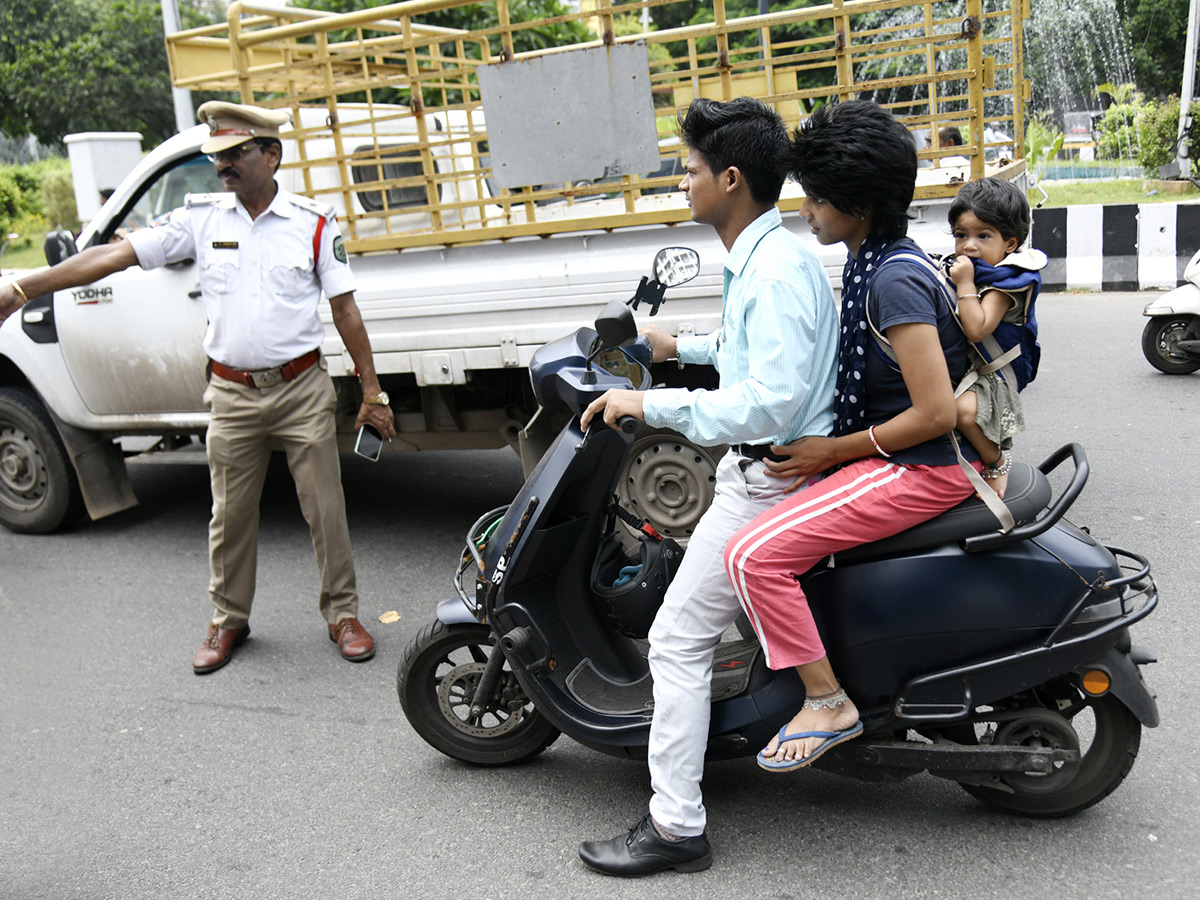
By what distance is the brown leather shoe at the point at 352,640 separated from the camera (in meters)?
4.18

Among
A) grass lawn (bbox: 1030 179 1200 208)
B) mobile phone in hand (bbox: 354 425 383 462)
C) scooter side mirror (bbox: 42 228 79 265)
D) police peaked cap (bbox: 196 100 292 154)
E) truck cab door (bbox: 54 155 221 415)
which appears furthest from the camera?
grass lawn (bbox: 1030 179 1200 208)

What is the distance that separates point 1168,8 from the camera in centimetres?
3141

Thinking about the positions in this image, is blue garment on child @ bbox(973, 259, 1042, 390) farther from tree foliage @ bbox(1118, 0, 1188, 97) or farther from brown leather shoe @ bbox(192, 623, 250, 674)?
tree foliage @ bbox(1118, 0, 1188, 97)

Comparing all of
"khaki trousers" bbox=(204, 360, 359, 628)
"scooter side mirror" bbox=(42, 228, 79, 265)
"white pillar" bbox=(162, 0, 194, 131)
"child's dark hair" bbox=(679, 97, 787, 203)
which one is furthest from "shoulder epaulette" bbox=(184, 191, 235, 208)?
"white pillar" bbox=(162, 0, 194, 131)

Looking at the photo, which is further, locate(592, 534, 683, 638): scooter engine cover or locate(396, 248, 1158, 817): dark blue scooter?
locate(592, 534, 683, 638): scooter engine cover

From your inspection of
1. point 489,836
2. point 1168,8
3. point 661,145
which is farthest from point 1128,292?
point 1168,8

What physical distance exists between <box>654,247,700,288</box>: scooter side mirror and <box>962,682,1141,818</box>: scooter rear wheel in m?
1.35

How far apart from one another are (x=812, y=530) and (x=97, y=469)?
4637mm

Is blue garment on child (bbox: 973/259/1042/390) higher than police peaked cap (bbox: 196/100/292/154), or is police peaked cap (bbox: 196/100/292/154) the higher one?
police peaked cap (bbox: 196/100/292/154)

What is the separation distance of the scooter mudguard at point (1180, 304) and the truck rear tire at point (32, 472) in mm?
6512

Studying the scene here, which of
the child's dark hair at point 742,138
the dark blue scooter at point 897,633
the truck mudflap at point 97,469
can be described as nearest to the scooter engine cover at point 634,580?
the dark blue scooter at point 897,633

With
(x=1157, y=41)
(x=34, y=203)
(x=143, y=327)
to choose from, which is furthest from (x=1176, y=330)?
(x=1157, y=41)

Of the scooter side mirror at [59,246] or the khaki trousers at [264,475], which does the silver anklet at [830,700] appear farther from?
the scooter side mirror at [59,246]

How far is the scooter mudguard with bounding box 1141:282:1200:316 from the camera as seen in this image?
6918 millimetres
